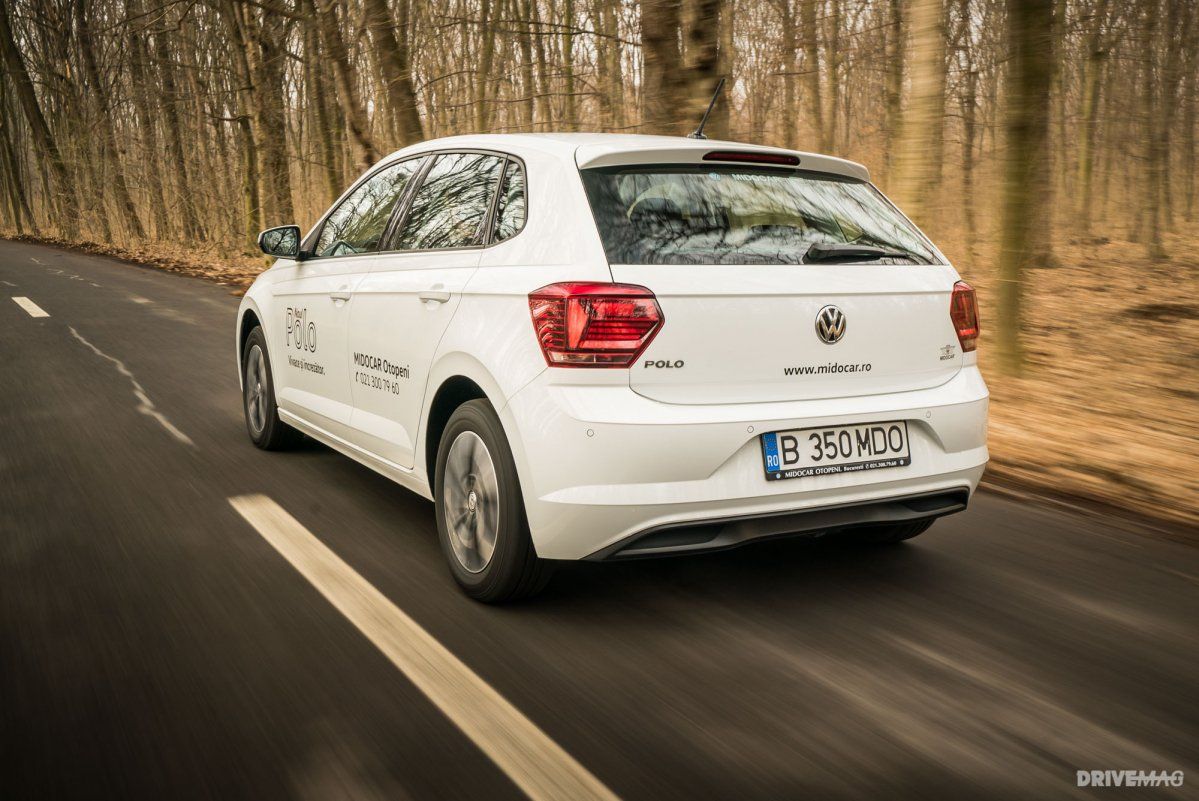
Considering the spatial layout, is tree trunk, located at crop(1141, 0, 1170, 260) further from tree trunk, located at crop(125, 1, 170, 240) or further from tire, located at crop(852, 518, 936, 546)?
tree trunk, located at crop(125, 1, 170, 240)

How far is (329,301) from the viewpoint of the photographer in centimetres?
510

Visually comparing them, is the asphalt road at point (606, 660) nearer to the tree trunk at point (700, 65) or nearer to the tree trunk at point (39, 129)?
the tree trunk at point (700, 65)

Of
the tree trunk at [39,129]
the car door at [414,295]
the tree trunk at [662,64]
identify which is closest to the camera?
the car door at [414,295]

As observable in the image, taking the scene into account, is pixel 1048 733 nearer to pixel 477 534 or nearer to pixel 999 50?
pixel 477 534

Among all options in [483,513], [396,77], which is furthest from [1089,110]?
[483,513]

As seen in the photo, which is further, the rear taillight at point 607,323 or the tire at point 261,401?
the tire at point 261,401

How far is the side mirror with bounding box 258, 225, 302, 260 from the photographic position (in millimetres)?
5539

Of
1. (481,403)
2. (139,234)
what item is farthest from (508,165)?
(139,234)

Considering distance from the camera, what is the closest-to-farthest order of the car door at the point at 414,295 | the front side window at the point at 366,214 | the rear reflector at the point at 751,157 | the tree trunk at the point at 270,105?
the rear reflector at the point at 751,157 < the car door at the point at 414,295 < the front side window at the point at 366,214 < the tree trunk at the point at 270,105

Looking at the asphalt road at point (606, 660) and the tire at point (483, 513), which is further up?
the tire at point (483, 513)

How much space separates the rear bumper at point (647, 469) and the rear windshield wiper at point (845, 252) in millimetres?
513

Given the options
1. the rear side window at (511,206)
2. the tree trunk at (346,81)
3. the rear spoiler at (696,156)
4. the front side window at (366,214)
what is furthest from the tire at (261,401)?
the tree trunk at (346,81)

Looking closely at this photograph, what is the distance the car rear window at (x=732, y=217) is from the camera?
3.40 m

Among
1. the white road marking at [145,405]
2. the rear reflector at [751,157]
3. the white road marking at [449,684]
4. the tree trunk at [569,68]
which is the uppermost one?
the tree trunk at [569,68]
